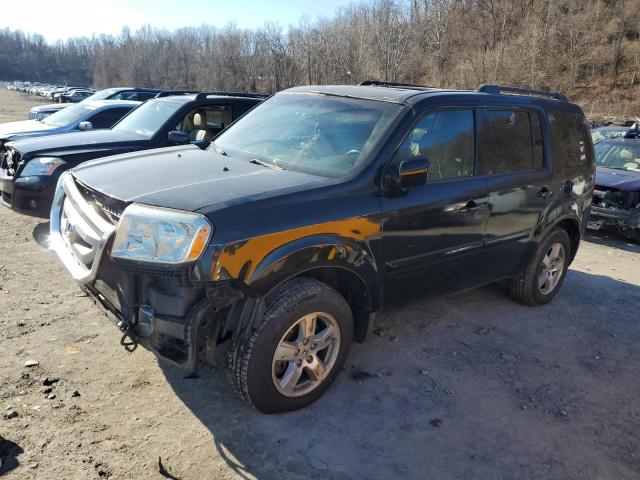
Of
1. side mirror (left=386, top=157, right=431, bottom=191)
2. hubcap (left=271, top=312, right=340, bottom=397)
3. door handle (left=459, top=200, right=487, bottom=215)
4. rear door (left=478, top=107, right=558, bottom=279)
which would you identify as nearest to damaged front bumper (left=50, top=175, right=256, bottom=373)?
hubcap (left=271, top=312, right=340, bottom=397)

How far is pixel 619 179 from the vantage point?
8461mm

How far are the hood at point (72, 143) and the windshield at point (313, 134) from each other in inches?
114

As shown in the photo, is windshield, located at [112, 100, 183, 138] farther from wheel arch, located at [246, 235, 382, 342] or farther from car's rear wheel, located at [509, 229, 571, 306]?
car's rear wheel, located at [509, 229, 571, 306]

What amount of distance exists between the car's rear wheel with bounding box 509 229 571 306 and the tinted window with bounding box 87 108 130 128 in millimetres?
8077

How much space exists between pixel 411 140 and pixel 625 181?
634cm

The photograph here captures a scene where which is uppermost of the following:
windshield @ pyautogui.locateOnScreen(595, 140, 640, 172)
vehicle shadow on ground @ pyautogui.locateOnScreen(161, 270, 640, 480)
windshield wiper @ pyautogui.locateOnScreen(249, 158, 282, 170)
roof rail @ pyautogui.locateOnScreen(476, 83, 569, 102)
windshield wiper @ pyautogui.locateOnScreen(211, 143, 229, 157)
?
roof rail @ pyautogui.locateOnScreen(476, 83, 569, 102)

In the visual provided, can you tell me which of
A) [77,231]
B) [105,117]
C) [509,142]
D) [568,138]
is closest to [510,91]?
[509,142]

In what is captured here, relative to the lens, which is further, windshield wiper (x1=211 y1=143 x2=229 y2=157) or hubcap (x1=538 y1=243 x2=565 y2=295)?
hubcap (x1=538 y1=243 x2=565 y2=295)

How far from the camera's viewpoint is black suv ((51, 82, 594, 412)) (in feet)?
9.02

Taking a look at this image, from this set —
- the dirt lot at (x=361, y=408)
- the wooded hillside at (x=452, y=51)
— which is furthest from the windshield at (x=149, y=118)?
the wooded hillside at (x=452, y=51)

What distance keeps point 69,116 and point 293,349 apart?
8746mm

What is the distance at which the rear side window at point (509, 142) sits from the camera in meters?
4.15

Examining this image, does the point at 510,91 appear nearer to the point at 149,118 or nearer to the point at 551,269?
the point at 551,269

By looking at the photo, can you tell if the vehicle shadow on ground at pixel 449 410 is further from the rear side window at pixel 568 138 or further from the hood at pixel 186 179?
the rear side window at pixel 568 138
